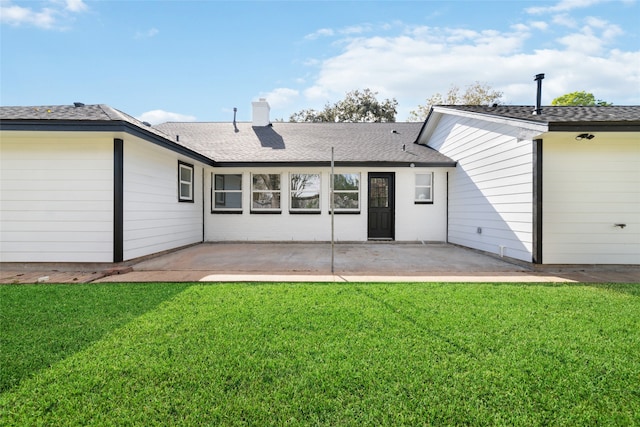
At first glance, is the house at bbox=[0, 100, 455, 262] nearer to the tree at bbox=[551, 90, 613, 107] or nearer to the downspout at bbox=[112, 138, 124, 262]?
the downspout at bbox=[112, 138, 124, 262]

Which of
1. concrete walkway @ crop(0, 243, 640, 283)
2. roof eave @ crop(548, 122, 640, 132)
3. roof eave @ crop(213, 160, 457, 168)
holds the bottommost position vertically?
concrete walkway @ crop(0, 243, 640, 283)

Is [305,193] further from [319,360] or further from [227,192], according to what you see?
[319,360]

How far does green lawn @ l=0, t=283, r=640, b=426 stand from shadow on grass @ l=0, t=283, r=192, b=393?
21 mm

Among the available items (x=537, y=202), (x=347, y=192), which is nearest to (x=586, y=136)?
(x=537, y=202)

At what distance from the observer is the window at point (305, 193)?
10.3 m

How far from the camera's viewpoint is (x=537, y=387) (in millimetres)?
2143

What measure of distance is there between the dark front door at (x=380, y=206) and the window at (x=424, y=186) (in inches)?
38.7

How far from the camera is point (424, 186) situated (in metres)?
10.3

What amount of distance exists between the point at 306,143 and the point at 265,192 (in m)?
2.73

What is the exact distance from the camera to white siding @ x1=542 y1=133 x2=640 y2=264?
6121mm

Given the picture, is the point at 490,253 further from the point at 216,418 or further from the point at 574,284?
the point at 216,418

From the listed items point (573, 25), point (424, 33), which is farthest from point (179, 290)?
point (573, 25)

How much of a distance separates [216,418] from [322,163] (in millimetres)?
8344

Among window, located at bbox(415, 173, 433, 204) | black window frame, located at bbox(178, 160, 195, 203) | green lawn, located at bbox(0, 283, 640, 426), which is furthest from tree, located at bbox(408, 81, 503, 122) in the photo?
green lawn, located at bbox(0, 283, 640, 426)
